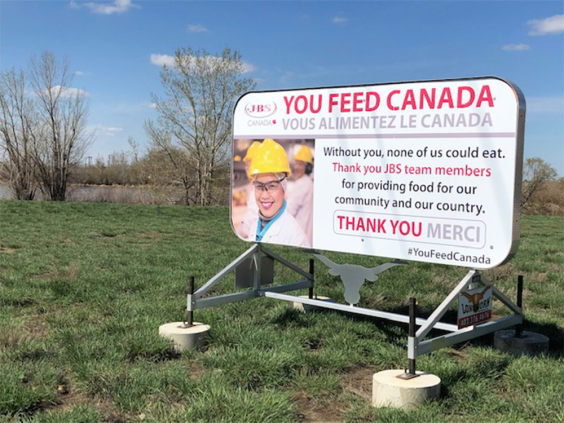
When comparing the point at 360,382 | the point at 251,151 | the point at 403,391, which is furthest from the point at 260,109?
the point at 403,391

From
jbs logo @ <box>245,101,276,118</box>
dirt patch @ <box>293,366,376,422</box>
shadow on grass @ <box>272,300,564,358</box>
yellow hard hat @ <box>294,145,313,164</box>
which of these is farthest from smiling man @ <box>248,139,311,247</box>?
dirt patch @ <box>293,366,376,422</box>

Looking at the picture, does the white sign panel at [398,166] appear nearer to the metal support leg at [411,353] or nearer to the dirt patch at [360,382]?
the metal support leg at [411,353]

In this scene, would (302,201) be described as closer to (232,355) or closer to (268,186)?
(268,186)

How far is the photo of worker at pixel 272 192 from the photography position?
545 centimetres

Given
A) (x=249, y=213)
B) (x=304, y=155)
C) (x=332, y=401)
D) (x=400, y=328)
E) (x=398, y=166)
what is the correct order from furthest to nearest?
(x=249, y=213) < (x=400, y=328) < (x=304, y=155) < (x=398, y=166) < (x=332, y=401)

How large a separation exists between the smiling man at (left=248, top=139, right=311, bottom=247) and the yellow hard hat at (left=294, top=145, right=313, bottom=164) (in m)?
0.16

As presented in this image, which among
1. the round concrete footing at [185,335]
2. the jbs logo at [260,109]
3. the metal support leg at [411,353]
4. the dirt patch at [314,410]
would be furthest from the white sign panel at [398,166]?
the dirt patch at [314,410]

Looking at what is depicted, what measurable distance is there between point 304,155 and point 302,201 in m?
0.45

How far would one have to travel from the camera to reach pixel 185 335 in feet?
16.0

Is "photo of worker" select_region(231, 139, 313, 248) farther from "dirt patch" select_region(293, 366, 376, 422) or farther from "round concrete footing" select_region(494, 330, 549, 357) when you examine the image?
"round concrete footing" select_region(494, 330, 549, 357)

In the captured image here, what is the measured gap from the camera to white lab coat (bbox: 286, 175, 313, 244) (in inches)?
213

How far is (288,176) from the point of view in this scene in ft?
18.2

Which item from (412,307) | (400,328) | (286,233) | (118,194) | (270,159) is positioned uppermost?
(270,159)

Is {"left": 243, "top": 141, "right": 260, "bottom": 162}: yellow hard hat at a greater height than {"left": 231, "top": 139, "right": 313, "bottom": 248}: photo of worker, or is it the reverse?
{"left": 243, "top": 141, "right": 260, "bottom": 162}: yellow hard hat
